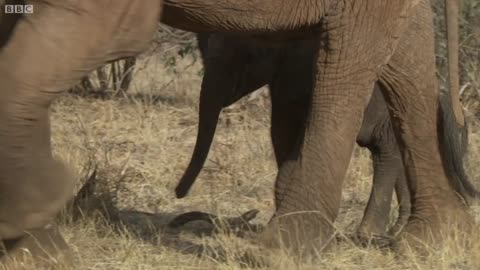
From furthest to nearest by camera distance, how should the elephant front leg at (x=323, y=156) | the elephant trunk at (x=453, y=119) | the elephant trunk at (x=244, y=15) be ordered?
the elephant trunk at (x=453, y=119) → the elephant front leg at (x=323, y=156) → the elephant trunk at (x=244, y=15)

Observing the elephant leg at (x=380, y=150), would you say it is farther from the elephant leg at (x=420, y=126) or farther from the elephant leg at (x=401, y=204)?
the elephant leg at (x=420, y=126)

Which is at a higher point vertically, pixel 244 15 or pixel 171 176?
pixel 244 15

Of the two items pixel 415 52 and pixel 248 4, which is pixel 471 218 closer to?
pixel 415 52

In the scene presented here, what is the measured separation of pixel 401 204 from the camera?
6465mm

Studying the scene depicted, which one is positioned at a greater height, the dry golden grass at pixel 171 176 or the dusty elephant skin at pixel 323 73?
the dusty elephant skin at pixel 323 73

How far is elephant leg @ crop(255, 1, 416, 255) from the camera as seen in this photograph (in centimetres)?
487

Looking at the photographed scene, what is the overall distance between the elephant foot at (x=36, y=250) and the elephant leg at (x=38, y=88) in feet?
0.72

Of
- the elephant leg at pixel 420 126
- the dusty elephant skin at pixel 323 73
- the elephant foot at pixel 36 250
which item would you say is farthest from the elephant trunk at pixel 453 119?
the elephant foot at pixel 36 250

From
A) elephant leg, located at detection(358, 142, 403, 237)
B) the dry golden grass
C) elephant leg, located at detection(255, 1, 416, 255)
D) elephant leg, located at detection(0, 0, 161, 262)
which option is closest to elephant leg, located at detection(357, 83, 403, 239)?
elephant leg, located at detection(358, 142, 403, 237)

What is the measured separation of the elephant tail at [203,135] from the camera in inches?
243

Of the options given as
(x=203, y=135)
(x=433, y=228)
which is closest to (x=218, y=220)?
(x=203, y=135)

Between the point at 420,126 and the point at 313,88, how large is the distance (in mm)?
720

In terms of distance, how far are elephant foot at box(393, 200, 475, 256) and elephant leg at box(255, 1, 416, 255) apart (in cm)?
48

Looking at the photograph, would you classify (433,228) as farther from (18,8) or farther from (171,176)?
(171,176)
